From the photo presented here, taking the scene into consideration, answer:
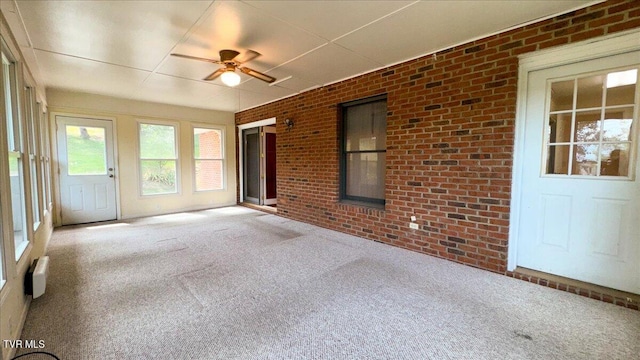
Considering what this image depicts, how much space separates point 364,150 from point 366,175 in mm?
409

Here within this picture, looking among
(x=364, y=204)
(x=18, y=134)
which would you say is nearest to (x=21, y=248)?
(x=18, y=134)

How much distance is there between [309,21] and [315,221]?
3.32 meters

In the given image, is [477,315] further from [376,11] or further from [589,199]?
[376,11]

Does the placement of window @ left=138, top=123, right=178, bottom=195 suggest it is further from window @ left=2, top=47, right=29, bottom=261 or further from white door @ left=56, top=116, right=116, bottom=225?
window @ left=2, top=47, right=29, bottom=261

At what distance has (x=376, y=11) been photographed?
7.72 feet

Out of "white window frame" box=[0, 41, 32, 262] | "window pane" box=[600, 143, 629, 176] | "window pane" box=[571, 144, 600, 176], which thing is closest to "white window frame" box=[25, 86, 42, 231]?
"white window frame" box=[0, 41, 32, 262]

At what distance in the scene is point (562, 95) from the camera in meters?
2.52

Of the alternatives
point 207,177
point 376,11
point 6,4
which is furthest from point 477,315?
point 207,177

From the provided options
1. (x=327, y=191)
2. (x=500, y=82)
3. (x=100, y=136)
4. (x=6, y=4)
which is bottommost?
(x=327, y=191)

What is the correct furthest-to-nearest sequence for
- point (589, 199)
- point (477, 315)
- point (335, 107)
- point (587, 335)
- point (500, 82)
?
point (335, 107) → point (500, 82) → point (589, 199) → point (477, 315) → point (587, 335)

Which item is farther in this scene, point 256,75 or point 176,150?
point 176,150

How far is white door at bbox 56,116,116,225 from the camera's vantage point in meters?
4.89

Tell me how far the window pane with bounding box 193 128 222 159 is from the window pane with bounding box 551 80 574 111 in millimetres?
6595

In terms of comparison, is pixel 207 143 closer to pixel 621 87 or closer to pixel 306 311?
pixel 306 311
